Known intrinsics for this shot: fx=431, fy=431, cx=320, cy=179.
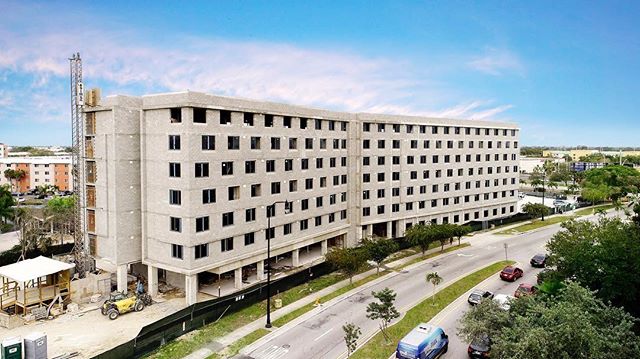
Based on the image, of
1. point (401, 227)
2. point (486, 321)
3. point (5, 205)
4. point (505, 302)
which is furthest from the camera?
point (5, 205)

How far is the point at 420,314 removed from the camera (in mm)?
34750

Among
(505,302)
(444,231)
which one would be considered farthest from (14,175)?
(505,302)

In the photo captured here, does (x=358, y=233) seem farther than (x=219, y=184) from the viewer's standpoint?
Yes

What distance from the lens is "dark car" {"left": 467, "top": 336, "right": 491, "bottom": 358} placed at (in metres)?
26.0

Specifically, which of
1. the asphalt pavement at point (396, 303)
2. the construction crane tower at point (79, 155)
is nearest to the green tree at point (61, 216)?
the construction crane tower at point (79, 155)

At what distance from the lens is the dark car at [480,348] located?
85.2 ft

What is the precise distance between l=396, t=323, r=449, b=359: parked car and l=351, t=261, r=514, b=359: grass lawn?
2.70 metres

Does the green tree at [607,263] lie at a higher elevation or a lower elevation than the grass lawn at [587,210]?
higher

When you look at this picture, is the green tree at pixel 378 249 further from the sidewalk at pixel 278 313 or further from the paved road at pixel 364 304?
the paved road at pixel 364 304

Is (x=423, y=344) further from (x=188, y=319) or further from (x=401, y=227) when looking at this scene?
(x=401, y=227)

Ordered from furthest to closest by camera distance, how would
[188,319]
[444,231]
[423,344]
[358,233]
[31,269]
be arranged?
[358,233], [444,231], [31,269], [188,319], [423,344]

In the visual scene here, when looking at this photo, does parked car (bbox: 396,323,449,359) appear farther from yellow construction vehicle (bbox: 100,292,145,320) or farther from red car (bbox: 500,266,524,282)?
yellow construction vehicle (bbox: 100,292,145,320)

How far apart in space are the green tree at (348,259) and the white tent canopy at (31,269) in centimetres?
2362

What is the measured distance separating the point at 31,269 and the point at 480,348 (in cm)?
3568
